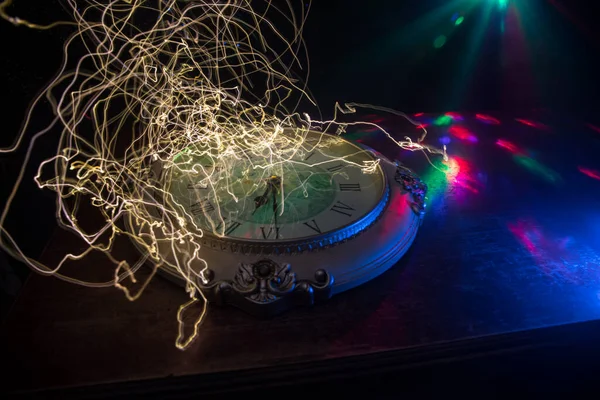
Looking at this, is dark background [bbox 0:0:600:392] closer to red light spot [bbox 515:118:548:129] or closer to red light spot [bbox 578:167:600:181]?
red light spot [bbox 515:118:548:129]

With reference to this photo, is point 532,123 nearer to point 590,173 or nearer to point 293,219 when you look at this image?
point 590,173

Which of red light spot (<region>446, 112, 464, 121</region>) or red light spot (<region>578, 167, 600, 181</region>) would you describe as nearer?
red light spot (<region>578, 167, 600, 181</region>)

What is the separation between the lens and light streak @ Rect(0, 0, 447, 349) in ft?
3.38

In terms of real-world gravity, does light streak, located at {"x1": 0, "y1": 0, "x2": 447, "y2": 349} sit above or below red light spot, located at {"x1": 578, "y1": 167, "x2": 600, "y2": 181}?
below

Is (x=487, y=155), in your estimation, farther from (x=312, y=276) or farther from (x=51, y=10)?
(x=51, y=10)

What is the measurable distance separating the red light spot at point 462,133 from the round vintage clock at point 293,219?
53cm

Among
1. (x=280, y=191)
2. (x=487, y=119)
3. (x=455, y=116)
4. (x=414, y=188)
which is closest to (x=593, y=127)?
(x=487, y=119)

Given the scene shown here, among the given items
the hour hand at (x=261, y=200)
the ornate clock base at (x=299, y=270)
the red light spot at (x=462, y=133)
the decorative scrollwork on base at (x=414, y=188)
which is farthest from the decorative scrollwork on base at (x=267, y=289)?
the red light spot at (x=462, y=133)

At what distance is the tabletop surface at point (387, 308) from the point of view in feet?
2.72

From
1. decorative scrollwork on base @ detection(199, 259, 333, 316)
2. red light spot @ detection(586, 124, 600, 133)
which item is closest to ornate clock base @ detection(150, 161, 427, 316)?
decorative scrollwork on base @ detection(199, 259, 333, 316)

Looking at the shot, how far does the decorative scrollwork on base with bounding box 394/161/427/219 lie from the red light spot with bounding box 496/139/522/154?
0.60 m

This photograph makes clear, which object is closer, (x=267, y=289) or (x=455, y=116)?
(x=267, y=289)

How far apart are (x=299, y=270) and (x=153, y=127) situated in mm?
881

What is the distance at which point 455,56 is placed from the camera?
1910 mm
